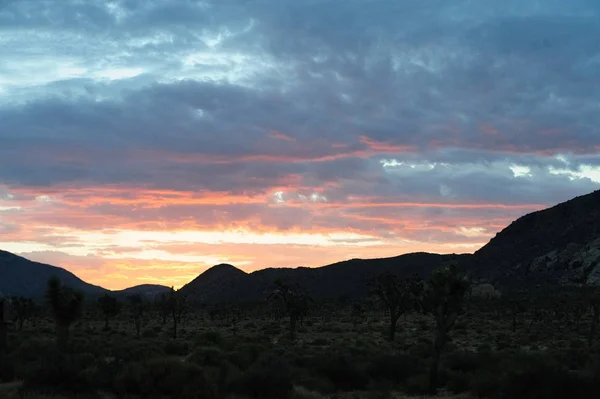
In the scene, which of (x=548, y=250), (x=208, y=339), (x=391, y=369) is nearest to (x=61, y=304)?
(x=208, y=339)

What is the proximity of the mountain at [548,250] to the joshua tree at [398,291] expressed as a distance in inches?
2792

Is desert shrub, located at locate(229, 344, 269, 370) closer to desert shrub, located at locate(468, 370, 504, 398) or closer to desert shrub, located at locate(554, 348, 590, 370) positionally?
desert shrub, located at locate(468, 370, 504, 398)

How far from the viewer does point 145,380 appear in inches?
883

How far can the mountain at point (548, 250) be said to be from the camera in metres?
132

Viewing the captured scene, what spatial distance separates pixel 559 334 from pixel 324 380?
136 feet

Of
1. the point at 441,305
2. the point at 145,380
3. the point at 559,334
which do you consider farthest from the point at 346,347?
the point at 559,334

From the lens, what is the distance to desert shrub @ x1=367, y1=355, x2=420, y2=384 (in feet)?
95.2

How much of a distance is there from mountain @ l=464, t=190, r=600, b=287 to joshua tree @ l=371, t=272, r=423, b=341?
2792 inches

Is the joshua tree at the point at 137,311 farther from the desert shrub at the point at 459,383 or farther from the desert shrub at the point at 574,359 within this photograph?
the desert shrub at the point at 459,383

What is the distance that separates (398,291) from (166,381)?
42851mm

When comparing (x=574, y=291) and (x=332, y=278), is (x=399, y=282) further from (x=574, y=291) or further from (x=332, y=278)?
(x=332, y=278)

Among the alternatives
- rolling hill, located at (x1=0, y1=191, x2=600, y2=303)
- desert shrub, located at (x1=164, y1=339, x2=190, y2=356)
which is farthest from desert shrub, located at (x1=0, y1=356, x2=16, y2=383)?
rolling hill, located at (x1=0, y1=191, x2=600, y2=303)

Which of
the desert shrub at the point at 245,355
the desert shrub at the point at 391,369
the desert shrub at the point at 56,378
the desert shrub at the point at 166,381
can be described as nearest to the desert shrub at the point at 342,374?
the desert shrub at the point at 391,369

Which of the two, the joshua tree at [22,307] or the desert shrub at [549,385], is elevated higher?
the joshua tree at [22,307]
